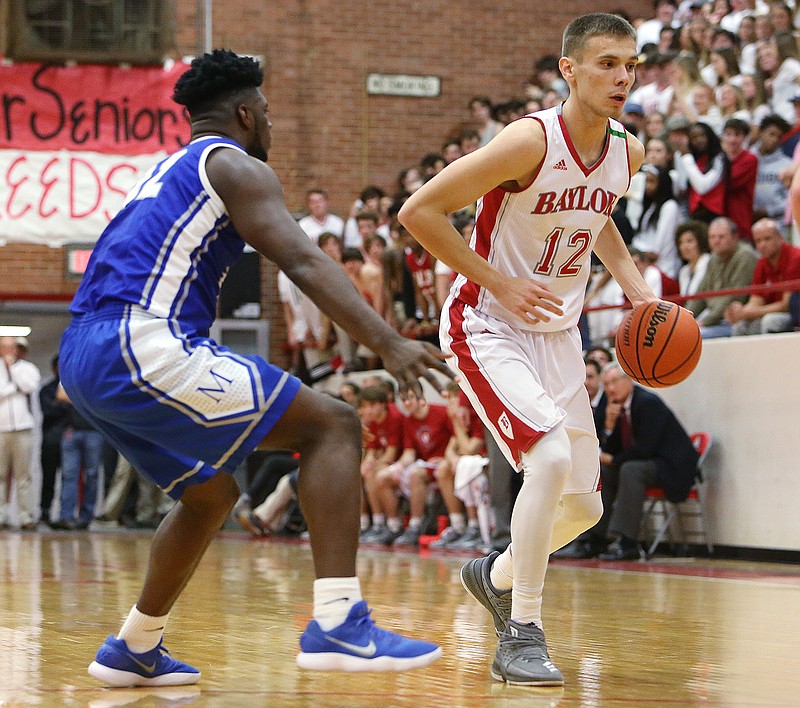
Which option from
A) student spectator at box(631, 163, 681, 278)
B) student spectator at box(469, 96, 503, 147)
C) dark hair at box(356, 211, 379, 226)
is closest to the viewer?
student spectator at box(631, 163, 681, 278)

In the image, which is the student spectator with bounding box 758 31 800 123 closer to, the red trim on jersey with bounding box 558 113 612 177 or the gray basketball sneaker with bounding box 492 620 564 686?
the red trim on jersey with bounding box 558 113 612 177

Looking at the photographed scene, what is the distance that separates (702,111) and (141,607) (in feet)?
31.8

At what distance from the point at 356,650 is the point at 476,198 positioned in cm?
163

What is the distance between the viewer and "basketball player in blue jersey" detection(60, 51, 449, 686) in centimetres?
343

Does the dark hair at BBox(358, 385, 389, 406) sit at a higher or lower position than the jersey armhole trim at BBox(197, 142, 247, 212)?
lower

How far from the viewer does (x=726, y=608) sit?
20.9 feet

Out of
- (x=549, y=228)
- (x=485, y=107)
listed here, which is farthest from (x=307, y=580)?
(x=485, y=107)

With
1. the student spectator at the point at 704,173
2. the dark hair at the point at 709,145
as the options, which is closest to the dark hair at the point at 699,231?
the student spectator at the point at 704,173

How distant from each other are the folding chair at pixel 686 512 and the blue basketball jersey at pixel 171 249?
690 cm

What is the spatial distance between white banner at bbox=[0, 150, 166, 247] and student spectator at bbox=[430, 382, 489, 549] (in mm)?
4635

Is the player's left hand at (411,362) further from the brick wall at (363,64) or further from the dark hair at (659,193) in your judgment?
the brick wall at (363,64)

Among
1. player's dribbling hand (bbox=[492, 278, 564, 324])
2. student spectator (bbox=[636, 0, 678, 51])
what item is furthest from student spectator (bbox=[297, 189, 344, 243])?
player's dribbling hand (bbox=[492, 278, 564, 324])

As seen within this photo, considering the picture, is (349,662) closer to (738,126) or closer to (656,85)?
(738,126)

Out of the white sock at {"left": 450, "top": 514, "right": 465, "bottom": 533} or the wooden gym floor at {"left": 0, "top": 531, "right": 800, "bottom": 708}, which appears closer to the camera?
A: the wooden gym floor at {"left": 0, "top": 531, "right": 800, "bottom": 708}
